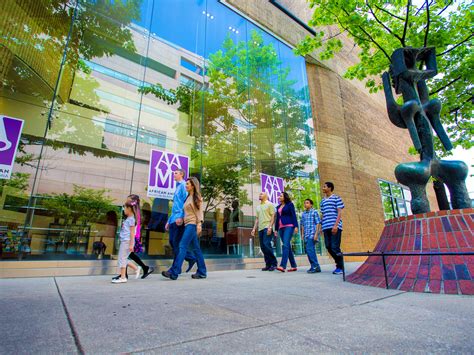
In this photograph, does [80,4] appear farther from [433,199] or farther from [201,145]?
[433,199]

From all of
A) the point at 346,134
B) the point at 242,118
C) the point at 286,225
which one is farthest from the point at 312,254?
the point at 346,134

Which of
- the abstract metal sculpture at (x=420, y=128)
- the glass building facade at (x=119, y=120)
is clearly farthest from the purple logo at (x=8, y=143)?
the abstract metal sculpture at (x=420, y=128)

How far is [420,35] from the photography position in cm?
879

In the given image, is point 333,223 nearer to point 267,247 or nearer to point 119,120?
point 267,247

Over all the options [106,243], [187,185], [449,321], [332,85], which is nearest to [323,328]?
[449,321]

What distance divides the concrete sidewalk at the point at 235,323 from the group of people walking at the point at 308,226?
8.16 ft

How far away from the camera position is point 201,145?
31.1 ft

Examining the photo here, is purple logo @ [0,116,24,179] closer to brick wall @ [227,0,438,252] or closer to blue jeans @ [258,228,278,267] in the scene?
blue jeans @ [258,228,278,267]

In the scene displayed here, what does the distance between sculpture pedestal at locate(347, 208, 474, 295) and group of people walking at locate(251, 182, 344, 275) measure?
Result: 1.16 m

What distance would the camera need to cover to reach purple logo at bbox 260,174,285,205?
10218 millimetres

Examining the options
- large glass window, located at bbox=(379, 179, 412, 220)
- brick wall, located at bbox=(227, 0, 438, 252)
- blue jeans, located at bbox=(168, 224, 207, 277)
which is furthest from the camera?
large glass window, located at bbox=(379, 179, 412, 220)

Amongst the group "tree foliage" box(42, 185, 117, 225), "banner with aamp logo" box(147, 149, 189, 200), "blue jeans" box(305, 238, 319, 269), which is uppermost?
"banner with aamp logo" box(147, 149, 189, 200)

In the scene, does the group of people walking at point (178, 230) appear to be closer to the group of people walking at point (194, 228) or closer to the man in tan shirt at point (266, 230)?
the group of people walking at point (194, 228)

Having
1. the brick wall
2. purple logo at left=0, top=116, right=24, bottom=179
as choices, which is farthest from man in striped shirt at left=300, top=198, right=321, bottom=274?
purple logo at left=0, top=116, right=24, bottom=179
